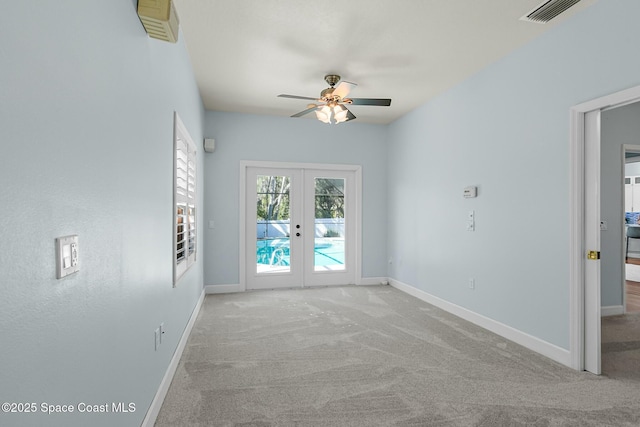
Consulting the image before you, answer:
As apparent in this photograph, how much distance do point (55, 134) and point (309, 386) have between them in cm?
217

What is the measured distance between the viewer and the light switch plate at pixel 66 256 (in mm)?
1021

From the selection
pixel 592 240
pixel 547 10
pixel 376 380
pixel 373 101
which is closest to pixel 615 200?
pixel 592 240

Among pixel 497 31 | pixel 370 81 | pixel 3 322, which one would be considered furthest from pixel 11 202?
pixel 370 81

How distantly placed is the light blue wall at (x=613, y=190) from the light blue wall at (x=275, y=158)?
2969 mm

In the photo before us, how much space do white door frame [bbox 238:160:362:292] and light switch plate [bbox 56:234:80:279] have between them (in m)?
4.28

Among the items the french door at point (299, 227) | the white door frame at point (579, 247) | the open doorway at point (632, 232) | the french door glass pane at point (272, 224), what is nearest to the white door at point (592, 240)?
the white door frame at point (579, 247)

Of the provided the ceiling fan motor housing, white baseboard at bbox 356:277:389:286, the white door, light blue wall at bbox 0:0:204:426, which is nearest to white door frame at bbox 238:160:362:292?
white baseboard at bbox 356:277:389:286

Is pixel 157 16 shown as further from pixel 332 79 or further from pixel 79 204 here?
pixel 332 79

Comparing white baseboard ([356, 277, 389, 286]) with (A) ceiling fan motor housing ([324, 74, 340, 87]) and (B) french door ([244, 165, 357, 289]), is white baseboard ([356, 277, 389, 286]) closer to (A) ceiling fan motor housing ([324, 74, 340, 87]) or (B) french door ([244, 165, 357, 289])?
(B) french door ([244, 165, 357, 289])

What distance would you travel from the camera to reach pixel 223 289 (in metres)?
5.32

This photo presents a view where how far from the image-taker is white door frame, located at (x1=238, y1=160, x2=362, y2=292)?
5.40m

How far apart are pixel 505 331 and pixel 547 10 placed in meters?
2.82

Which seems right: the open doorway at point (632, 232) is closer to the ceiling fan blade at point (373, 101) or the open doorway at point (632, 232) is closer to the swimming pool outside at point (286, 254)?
the swimming pool outside at point (286, 254)

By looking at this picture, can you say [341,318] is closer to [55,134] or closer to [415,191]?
[415,191]
